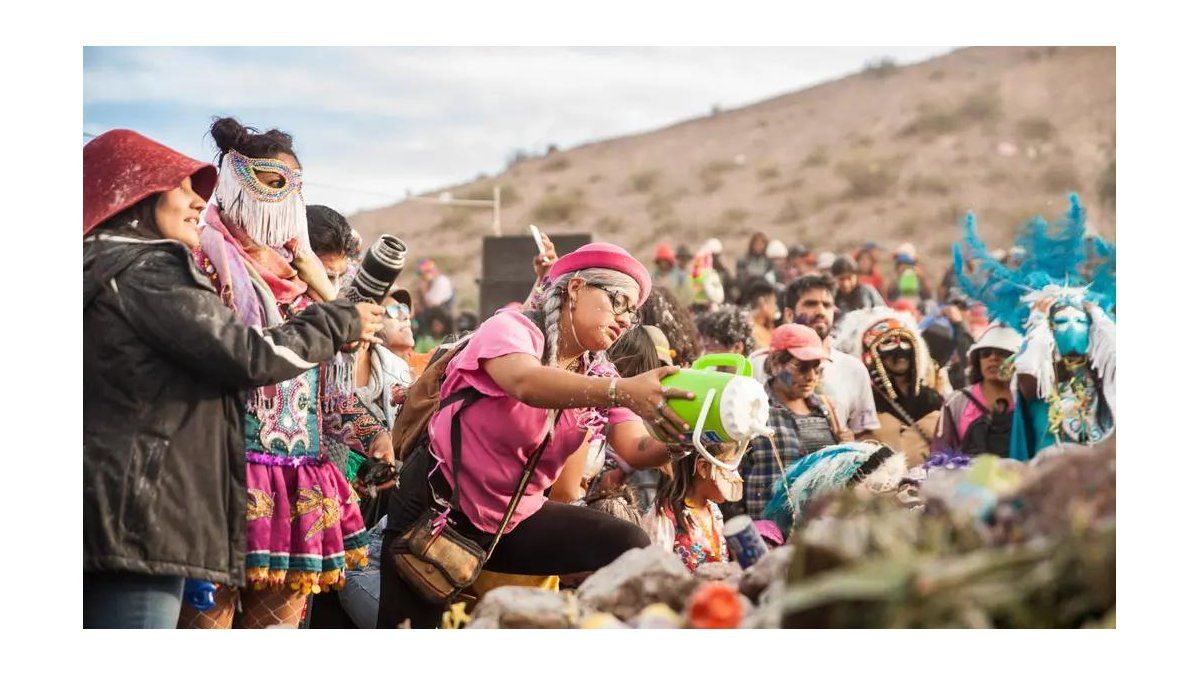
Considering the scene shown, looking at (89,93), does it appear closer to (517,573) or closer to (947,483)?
(517,573)

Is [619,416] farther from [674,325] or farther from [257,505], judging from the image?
[674,325]

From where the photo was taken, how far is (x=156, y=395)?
3.66 meters

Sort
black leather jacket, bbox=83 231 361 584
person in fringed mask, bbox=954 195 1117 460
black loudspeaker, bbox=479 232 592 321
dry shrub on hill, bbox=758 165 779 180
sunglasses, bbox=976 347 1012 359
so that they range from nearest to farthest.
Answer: black leather jacket, bbox=83 231 361 584
person in fringed mask, bbox=954 195 1117 460
sunglasses, bbox=976 347 1012 359
black loudspeaker, bbox=479 232 592 321
dry shrub on hill, bbox=758 165 779 180

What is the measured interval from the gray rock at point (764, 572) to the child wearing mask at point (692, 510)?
1.25 metres

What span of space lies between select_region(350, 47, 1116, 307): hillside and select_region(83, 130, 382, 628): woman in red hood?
1246 inches

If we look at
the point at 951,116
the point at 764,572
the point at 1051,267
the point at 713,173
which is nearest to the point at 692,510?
the point at 764,572

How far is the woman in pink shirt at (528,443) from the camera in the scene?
4332mm

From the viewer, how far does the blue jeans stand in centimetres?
368

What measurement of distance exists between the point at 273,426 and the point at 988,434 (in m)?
3.79

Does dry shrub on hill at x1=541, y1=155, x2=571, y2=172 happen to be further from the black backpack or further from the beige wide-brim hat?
the black backpack

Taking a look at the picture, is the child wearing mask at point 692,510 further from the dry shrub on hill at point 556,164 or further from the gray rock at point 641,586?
the dry shrub on hill at point 556,164

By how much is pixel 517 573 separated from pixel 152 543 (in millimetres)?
1312

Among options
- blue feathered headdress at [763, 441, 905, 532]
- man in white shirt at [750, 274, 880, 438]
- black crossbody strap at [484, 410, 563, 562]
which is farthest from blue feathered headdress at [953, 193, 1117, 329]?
black crossbody strap at [484, 410, 563, 562]
